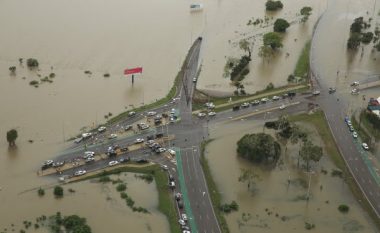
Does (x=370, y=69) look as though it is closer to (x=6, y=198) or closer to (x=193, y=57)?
(x=193, y=57)

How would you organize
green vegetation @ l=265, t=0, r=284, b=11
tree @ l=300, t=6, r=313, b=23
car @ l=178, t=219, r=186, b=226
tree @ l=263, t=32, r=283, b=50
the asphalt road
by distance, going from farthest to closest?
green vegetation @ l=265, t=0, r=284, b=11, tree @ l=300, t=6, r=313, b=23, tree @ l=263, t=32, r=283, b=50, the asphalt road, car @ l=178, t=219, r=186, b=226

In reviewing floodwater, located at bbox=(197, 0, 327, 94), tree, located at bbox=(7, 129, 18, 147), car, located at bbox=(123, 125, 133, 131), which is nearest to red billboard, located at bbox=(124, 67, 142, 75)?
floodwater, located at bbox=(197, 0, 327, 94)

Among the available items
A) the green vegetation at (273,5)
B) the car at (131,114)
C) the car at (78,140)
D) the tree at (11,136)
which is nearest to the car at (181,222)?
the car at (78,140)

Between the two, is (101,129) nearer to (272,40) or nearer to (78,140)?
(78,140)

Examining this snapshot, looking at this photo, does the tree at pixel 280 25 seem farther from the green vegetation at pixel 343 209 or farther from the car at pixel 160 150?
the green vegetation at pixel 343 209

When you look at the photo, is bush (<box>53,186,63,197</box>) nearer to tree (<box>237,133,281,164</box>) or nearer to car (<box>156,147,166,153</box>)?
car (<box>156,147,166,153</box>)

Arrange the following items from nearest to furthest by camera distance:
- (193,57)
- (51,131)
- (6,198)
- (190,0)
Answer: (6,198), (51,131), (193,57), (190,0)

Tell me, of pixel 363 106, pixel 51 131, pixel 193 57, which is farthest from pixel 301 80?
pixel 51 131
